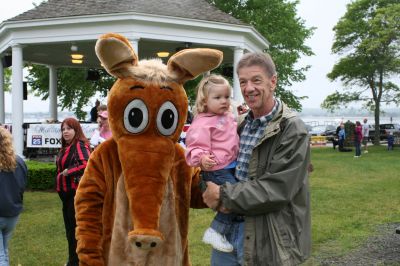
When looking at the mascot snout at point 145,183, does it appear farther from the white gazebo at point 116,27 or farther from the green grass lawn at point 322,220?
the white gazebo at point 116,27

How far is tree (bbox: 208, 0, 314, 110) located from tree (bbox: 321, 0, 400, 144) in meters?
5.56

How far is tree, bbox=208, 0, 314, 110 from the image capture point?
25.4 metres

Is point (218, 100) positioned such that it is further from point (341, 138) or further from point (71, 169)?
point (341, 138)

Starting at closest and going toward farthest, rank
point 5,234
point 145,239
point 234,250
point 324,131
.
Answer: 1. point 145,239
2. point 234,250
3. point 5,234
4. point 324,131

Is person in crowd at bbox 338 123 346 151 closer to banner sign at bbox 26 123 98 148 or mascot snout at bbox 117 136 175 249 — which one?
banner sign at bbox 26 123 98 148

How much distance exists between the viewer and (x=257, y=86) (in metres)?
2.65

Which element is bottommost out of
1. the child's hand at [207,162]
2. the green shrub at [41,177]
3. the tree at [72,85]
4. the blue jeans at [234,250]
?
the green shrub at [41,177]

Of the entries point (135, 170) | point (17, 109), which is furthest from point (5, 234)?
point (17, 109)

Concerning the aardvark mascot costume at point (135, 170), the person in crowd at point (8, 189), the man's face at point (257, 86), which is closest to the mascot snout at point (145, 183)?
the aardvark mascot costume at point (135, 170)

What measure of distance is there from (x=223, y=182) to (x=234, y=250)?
43 centimetres

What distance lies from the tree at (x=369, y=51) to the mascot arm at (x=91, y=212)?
2976 cm

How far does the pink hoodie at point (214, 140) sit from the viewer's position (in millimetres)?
2807

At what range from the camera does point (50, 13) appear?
13375 millimetres

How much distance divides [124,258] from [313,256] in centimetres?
429
